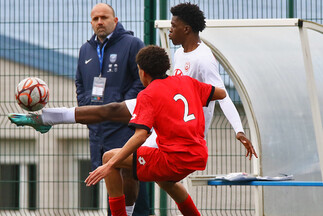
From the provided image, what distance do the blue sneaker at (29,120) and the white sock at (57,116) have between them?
0.04m

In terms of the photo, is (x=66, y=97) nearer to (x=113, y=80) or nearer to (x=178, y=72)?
(x=113, y=80)

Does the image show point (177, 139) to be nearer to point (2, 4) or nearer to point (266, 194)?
point (266, 194)

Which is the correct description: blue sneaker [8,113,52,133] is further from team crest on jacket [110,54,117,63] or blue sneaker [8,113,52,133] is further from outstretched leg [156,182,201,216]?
outstretched leg [156,182,201,216]

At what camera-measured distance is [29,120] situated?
22.1ft

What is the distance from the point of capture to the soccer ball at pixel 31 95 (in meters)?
6.83

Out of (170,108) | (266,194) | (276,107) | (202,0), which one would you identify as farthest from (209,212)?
(170,108)

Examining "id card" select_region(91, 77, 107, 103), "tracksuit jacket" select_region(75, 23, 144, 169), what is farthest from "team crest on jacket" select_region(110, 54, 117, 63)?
"id card" select_region(91, 77, 107, 103)

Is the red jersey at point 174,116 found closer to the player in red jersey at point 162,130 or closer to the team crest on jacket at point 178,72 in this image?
the player in red jersey at point 162,130

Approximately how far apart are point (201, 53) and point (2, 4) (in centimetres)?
338

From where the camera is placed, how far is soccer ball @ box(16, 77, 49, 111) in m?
6.83

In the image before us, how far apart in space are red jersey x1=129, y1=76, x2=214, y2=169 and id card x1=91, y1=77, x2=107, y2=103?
51.6 inches

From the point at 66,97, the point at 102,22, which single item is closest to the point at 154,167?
the point at 102,22

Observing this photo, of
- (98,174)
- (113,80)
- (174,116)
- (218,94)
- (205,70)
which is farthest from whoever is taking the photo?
(113,80)

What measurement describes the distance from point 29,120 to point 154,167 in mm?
1264
